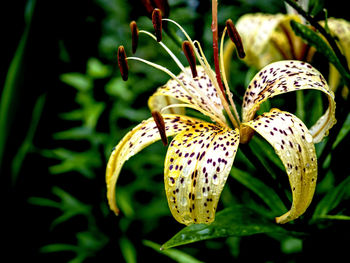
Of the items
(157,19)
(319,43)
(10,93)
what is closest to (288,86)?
(319,43)

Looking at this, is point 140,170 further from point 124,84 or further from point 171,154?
point 171,154

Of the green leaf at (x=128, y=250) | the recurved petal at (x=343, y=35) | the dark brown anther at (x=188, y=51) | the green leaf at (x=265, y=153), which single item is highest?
the dark brown anther at (x=188, y=51)

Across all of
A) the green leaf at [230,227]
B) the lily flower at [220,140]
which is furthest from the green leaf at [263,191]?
the lily flower at [220,140]

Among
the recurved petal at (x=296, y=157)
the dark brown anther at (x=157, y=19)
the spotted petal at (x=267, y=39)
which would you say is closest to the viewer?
the recurved petal at (x=296, y=157)

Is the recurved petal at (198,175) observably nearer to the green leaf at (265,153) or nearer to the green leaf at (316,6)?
the green leaf at (265,153)

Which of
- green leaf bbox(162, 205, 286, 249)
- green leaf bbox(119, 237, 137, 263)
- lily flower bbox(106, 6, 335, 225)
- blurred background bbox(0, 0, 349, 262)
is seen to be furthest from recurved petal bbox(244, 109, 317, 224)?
green leaf bbox(119, 237, 137, 263)

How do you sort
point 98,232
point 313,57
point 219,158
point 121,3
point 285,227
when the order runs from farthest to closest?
1. point 121,3
2. point 98,232
3. point 313,57
4. point 285,227
5. point 219,158

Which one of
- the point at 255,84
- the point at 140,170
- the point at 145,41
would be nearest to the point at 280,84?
the point at 255,84
